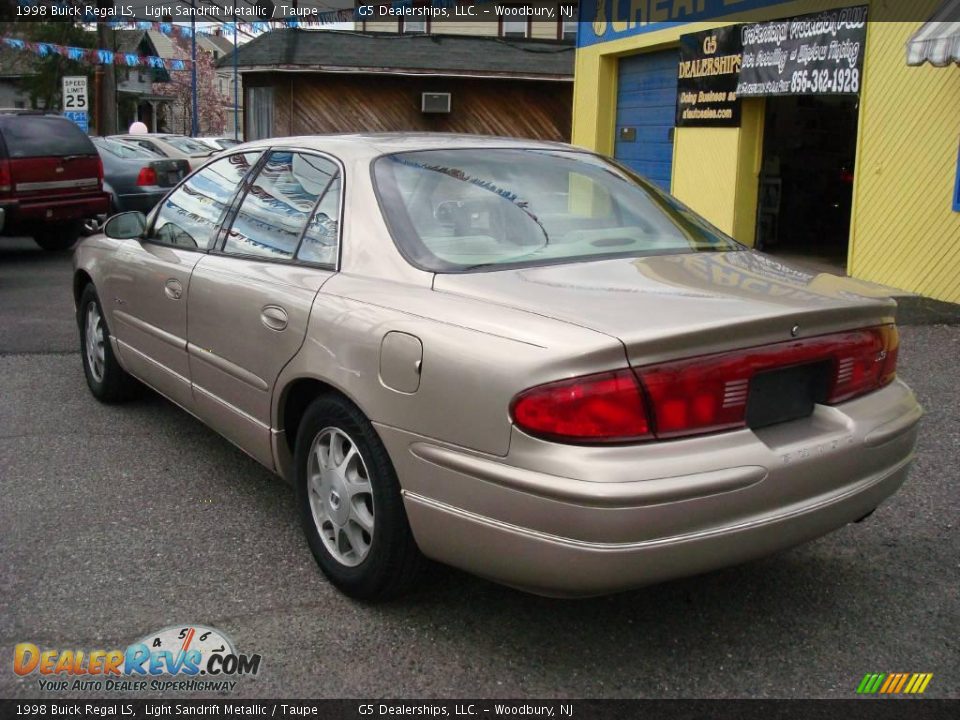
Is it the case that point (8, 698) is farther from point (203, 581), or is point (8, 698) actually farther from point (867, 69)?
point (867, 69)

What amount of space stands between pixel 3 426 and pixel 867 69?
26.8ft

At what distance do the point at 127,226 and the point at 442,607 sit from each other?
2.94 meters

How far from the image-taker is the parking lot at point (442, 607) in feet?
9.79

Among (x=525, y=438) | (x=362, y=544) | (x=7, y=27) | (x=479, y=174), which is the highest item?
(x=7, y=27)

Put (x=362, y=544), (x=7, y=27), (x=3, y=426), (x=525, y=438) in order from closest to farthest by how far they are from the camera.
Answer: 1. (x=525, y=438)
2. (x=362, y=544)
3. (x=3, y=426)
4. (x=7, y=27)

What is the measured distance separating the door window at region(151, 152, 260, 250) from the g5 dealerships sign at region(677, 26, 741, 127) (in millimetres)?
8335

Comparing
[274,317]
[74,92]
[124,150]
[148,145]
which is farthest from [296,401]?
[74,92]

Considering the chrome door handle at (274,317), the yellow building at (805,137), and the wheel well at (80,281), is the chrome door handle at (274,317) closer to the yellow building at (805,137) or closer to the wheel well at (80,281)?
the wheel well at (80,281)

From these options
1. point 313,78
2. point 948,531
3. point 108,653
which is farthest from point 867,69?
point 313,78

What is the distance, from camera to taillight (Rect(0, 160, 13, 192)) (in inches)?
470

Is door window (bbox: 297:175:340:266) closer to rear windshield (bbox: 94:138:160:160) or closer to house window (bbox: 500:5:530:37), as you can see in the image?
rear windshield (bbox: 94:138:160:160)

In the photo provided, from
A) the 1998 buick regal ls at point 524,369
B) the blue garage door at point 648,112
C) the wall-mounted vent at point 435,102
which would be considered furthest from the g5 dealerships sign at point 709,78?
the wall-mounted vent at point 435,102

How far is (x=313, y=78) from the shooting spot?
80.3 ft

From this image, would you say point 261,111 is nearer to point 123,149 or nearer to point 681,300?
point 123,149
